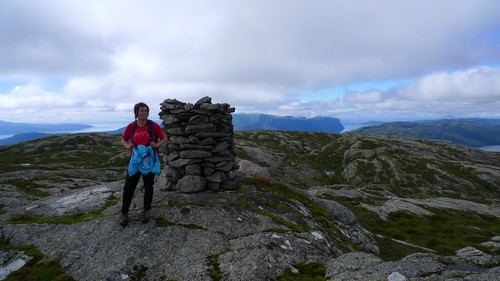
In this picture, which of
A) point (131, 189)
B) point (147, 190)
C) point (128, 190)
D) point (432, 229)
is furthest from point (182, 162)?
point (432, 229)

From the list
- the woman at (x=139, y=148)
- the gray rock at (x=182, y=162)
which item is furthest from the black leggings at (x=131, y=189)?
the gray rock at (x=182, y=162)

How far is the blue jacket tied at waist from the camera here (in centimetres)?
1382

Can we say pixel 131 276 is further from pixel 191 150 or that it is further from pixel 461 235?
pixel 461 235

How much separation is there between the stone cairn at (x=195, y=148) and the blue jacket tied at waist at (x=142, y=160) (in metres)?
5.95

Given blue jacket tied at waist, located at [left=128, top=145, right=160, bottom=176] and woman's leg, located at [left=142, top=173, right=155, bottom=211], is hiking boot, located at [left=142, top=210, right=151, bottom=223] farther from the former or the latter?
blue jacket tied at waist, located at [left=128, top=145, right=160, bottom=176]

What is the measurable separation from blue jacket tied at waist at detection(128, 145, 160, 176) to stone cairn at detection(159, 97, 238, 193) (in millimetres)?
5946

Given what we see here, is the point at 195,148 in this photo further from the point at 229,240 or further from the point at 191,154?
the point at 229,240

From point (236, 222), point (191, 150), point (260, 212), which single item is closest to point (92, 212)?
point (191, 150)

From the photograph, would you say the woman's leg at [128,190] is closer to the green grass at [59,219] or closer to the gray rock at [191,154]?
the green grass at [59,219]

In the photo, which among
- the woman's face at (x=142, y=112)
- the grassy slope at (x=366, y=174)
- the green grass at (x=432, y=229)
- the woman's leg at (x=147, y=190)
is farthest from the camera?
the grassy slope at (x=366, y=174)

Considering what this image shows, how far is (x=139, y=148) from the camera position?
45.5 feet

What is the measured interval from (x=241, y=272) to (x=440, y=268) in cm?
819

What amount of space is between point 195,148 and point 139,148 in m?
6.91

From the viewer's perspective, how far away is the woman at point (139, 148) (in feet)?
45.6
